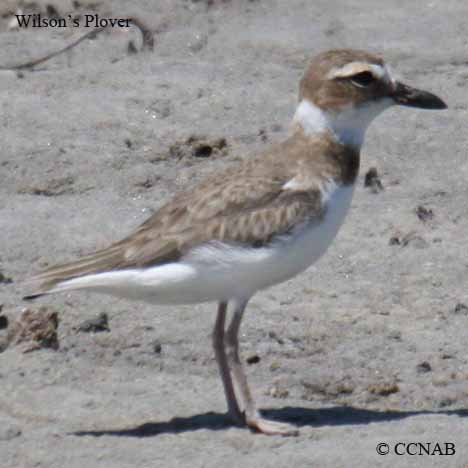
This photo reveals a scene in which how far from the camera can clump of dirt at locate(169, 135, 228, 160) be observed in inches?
352

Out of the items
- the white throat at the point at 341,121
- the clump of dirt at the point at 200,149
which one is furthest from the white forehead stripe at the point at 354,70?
the clump of dirt at the point at 200,149

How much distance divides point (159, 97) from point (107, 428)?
3.94 m

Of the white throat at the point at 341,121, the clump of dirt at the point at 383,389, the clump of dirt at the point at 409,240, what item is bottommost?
the clump of dirt at the point at 383,389

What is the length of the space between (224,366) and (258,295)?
4.02 ft

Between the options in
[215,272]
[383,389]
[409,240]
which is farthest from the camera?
[409,240]

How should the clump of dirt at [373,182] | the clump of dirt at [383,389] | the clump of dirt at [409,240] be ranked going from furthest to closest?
the clump of dirt at [373,182], the clump of dirt at [409,240], the clump of dirt at [383,389]

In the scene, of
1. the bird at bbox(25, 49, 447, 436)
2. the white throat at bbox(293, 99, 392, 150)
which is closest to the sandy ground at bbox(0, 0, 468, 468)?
the bird at bbox(25, 49, 447, 436)

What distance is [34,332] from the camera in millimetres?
6848

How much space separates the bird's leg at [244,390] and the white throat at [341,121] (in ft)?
2.79

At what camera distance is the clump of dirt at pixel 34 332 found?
22.4 ft

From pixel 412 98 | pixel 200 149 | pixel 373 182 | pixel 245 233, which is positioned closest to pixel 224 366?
pixel 245 233

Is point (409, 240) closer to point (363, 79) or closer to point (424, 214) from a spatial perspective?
point (424, 214)

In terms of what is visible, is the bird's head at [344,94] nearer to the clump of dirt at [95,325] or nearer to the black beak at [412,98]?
the black beak at [412,98]

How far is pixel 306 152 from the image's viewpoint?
249 inches
